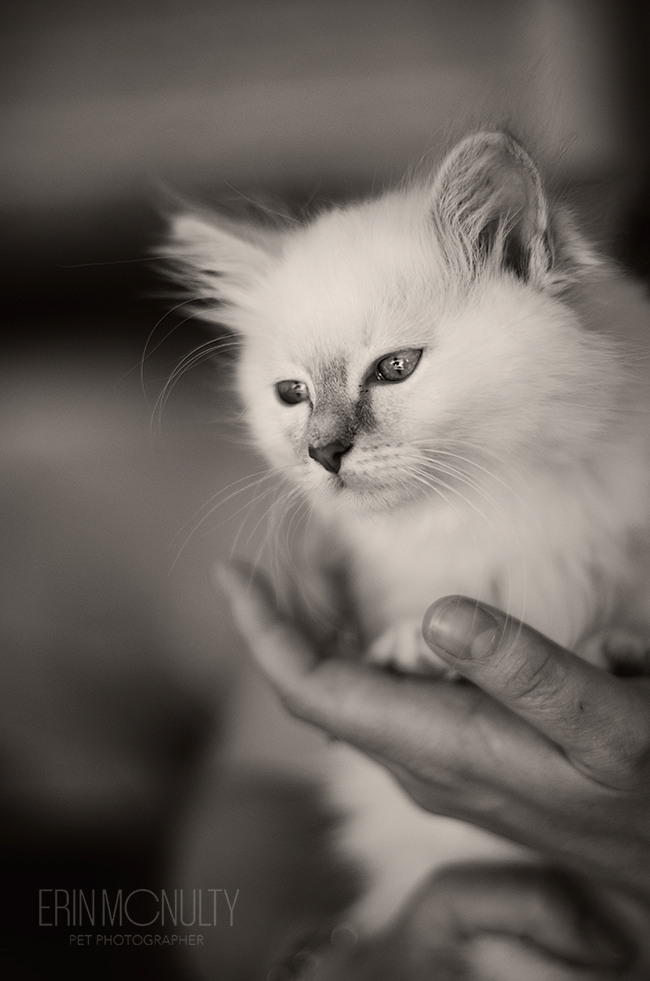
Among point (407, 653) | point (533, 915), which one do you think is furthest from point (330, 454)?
point (533, 915)

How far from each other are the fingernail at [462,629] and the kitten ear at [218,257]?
1.32 feet

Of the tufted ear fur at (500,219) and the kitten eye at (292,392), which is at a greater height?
the tufted ear fur at (500,219)

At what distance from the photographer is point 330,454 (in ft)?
2.29

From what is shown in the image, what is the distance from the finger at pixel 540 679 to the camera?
2.16ft

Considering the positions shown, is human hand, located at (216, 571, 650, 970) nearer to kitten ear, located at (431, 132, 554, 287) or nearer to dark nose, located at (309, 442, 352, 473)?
dark nose, located at (309, 442, 352, 473)

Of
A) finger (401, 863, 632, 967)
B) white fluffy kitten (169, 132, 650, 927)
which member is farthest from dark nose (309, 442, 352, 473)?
finger (401, 863, 632, 967)

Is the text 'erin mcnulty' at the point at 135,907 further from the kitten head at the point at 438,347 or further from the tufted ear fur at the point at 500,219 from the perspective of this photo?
the tufted ear fur at the point at 500,219

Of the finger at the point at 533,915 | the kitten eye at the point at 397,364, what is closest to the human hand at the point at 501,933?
the finger at the point at 533,915

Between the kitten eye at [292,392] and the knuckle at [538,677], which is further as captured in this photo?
the kitten eye at [292,392]

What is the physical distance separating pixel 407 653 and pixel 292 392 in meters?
0.29

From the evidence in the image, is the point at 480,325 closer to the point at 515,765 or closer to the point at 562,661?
the point at 562,661

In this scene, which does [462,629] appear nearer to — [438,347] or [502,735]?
[502,735]

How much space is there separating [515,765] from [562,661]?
14 cm

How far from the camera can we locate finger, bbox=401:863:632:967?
0.75 meters
